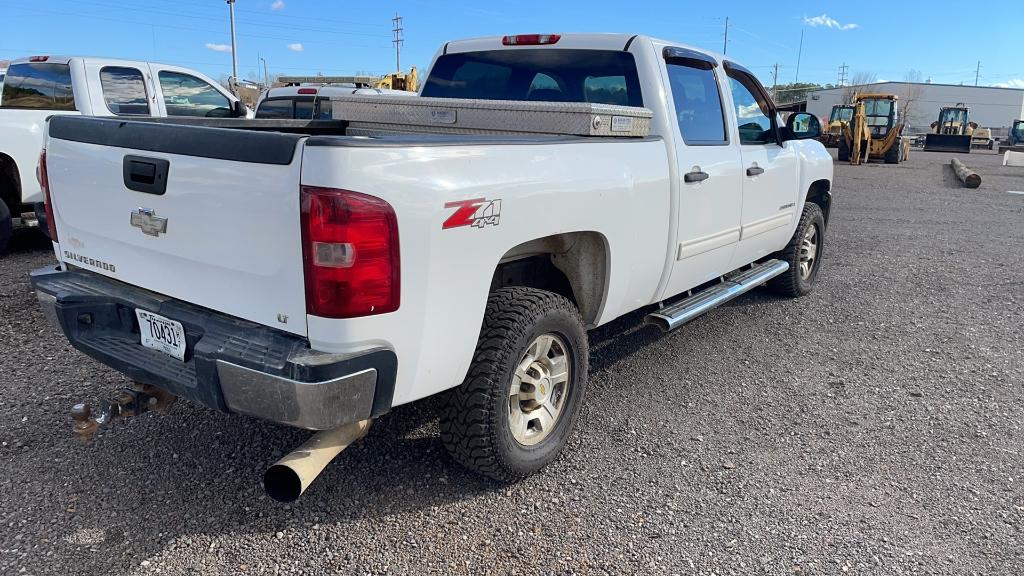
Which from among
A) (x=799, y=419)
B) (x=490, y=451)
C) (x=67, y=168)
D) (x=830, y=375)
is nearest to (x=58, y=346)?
(x=67, y=168)

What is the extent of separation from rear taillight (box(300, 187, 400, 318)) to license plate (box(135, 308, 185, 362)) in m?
0.68

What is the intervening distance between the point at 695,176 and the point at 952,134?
43.3 meters

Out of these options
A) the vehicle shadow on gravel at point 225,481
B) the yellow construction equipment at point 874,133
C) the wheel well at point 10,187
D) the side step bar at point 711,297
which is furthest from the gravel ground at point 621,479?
the yellow construction equipment at point 874,133

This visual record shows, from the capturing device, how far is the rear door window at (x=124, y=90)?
26.4 ft

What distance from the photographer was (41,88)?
7.95m

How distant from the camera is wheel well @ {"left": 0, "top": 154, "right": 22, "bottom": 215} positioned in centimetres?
721

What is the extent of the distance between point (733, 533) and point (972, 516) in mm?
1068

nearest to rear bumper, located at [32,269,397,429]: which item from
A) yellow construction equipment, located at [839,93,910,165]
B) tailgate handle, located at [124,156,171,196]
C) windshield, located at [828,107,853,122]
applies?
tailgate handle, located at [124,156,171,196]

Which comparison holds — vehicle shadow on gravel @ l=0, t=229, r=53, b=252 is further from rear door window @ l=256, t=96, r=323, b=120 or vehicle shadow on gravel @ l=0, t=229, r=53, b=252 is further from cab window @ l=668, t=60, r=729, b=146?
cab window @ l=668, t=60, r=729, b=146

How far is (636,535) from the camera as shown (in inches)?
116

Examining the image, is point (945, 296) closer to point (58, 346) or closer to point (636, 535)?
point (636, 535)

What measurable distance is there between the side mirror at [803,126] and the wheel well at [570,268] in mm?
2621

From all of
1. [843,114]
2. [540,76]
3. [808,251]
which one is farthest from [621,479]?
[843,114]

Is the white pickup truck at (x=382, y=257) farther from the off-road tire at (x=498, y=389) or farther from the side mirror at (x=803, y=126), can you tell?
the side mirror at (x=803, y=126)
